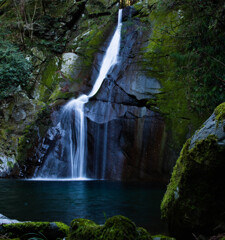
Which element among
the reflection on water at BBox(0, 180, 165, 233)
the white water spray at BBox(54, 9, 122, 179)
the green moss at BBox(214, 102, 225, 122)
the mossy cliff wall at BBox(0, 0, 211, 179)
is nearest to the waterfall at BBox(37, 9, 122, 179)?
the white water spray at BBox(54, 9, 122, 179)

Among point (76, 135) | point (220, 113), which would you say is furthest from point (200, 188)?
point (76, 135)

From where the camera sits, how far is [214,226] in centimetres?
282

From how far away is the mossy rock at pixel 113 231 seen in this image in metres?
1.94

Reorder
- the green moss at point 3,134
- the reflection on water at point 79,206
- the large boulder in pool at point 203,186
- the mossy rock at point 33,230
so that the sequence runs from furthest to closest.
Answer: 1. the green moss at point 3,134
2. the reflection on water at point 79,206
3. the large boulder in pool at point 203,186
4. the mossy rock at point 33,230

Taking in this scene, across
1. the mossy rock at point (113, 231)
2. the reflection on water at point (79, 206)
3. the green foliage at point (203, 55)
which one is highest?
the green foliage at point (203, 55)

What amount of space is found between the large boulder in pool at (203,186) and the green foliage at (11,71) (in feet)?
44.7

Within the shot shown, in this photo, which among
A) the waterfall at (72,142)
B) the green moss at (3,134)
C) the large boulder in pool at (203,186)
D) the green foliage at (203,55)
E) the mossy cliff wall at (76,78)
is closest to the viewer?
the large boulder in pool at (203,186)

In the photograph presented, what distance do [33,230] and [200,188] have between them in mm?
2087

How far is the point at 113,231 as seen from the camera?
6.43ft

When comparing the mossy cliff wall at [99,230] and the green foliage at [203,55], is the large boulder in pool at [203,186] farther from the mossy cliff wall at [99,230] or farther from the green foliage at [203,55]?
the green foliage at [203,55]

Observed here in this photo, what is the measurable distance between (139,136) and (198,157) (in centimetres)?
866

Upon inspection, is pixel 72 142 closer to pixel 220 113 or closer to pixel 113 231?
pixel 220 113

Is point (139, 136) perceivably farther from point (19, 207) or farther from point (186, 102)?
point (19, 207)

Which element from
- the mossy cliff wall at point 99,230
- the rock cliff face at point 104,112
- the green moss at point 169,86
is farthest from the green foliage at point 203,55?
the mossy cliff wall at point 99,230
